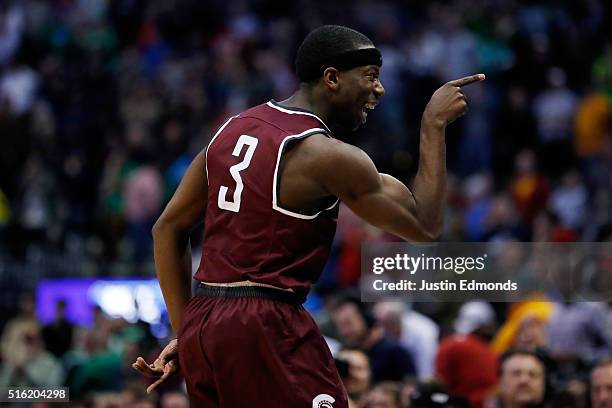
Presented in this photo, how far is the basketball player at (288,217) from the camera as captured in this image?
475cm

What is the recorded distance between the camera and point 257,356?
476 centimetres

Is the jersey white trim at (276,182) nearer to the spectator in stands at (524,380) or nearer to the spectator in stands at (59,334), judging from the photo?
the spectator in stands at (524,380)

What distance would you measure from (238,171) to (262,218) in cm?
21

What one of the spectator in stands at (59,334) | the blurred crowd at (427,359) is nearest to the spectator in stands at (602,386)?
the blurred crowd at (427,359)

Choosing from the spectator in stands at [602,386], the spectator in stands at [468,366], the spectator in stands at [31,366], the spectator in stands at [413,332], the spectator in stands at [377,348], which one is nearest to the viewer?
the spectator in stands at [602,386]

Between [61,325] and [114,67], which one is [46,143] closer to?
[114,67]

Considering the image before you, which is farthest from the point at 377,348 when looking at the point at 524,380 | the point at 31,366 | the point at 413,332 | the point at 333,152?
the point at 333,152

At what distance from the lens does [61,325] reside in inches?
464

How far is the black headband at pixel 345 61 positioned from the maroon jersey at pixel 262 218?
176 mm

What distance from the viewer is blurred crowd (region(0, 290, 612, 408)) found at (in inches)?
302

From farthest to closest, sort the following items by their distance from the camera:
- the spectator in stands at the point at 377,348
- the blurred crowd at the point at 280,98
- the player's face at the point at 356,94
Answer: the blurred crowd at the point at 280,98
the spectator in stands at the point at 377,348
the player's face at the point at 356,94

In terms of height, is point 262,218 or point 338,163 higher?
point 338,163

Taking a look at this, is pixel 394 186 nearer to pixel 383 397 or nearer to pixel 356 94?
pixel 356 94

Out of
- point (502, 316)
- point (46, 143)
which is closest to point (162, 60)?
point (46, 143)
